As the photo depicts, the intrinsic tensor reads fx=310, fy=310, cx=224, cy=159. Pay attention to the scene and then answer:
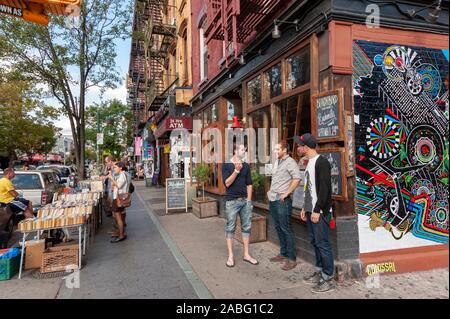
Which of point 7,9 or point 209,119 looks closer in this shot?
point 7,9

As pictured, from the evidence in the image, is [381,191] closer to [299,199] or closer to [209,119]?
[299,199]

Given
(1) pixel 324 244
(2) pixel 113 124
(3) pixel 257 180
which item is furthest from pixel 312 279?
(2) pixel 113 124

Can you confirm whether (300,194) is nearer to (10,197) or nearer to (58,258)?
(58,258)

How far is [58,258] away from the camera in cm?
511

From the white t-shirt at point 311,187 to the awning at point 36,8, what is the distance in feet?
16.1

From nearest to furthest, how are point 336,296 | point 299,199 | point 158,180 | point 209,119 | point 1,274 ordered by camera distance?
point 336,296
point 1,274
point 299,199
point 209,119
point 158,180

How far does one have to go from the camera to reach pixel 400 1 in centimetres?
467

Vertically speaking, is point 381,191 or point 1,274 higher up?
point 381,191

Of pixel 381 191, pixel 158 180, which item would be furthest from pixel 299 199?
pixel 158 180

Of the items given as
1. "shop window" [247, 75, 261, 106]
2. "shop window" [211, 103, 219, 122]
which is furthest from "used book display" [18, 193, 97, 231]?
"shop window" [211, 103, 219, 122]

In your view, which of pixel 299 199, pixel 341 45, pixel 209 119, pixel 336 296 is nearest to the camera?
pixel 336 296

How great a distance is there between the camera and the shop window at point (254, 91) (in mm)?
7118

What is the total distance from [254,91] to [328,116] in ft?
10.4

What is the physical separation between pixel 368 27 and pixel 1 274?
668 cm
